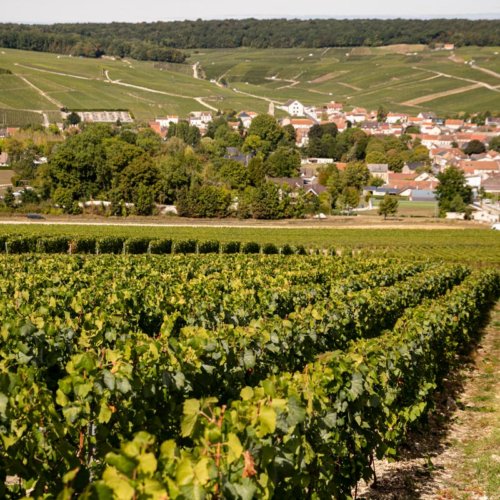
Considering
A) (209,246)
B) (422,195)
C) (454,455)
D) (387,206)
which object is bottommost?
(422,195)

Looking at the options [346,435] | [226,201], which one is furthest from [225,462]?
[226,201]

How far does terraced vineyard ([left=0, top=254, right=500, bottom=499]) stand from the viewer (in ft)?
18.4

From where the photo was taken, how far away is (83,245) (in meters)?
46.0

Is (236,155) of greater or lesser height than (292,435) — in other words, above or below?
below

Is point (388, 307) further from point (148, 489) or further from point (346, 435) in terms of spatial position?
point (148, 489)

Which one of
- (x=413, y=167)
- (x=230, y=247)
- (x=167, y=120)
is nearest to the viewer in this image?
(x=230, y=247)

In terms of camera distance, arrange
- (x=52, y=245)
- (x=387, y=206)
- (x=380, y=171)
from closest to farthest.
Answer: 1. (x=52, y=245)
2. (x=387, y=206)
3. (x=380, y=171)

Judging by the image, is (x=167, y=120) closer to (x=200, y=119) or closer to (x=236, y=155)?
(x=200, y=119)

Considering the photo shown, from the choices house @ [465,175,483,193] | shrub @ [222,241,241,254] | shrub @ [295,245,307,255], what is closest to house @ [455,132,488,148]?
house @ [465,175,483,193]

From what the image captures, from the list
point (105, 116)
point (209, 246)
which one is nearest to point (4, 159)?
point (105, 116)

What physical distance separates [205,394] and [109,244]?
38.6 metres

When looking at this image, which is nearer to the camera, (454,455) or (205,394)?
(205,394)

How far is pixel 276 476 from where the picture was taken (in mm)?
6238

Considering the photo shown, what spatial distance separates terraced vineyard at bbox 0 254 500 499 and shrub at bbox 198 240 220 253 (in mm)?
29876
